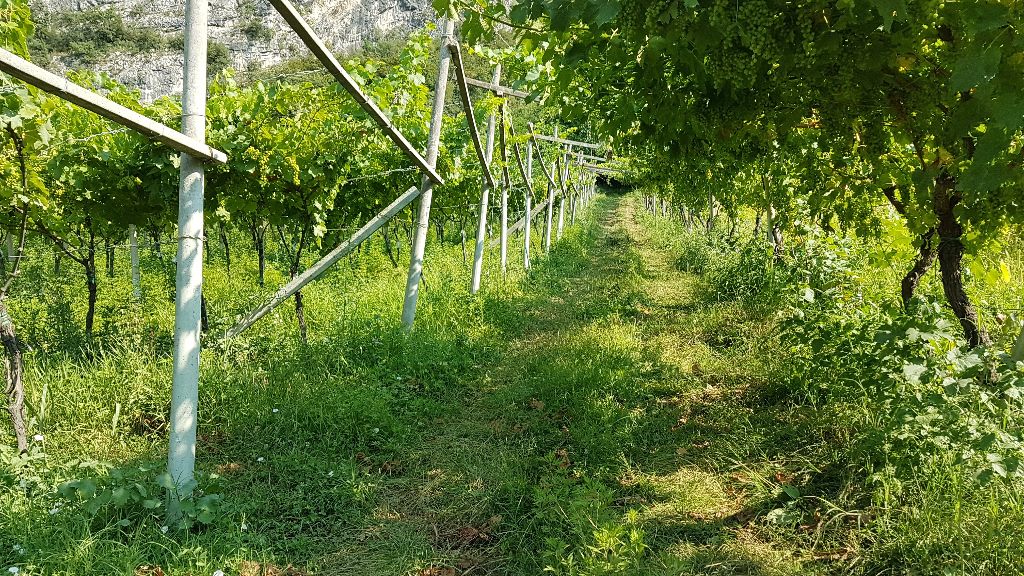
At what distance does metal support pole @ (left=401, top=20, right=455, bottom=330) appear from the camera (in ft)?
18.6

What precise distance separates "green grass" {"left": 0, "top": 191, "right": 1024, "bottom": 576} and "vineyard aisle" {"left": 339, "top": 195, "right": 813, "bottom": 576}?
2cm

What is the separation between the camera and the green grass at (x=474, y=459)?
8.43 ft

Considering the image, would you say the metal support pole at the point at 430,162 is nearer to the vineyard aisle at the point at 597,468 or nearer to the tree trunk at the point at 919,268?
the vineyard aisle at the point at 597,468

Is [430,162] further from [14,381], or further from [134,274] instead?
[134,274]

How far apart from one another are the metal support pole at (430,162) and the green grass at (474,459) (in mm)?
294

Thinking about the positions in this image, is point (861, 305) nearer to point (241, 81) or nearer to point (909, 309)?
point (909, 309)

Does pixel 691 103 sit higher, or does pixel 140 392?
pixel 691 103

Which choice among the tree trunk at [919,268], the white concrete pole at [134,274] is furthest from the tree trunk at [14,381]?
the tree trunk at [919,268]

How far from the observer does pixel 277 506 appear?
3.15 meters

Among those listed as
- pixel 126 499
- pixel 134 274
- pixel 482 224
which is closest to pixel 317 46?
pixel 126 499

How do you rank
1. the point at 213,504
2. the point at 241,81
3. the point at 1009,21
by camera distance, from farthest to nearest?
the point at 241,81, the point at 213,504, the point at 1009,21

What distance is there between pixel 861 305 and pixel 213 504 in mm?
4179

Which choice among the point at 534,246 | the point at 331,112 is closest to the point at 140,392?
the point at 331,112

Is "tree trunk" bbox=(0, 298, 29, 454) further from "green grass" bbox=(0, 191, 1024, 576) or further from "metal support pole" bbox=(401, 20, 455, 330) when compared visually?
"metal support pole" bbox=(401, 20, 455, 330)
